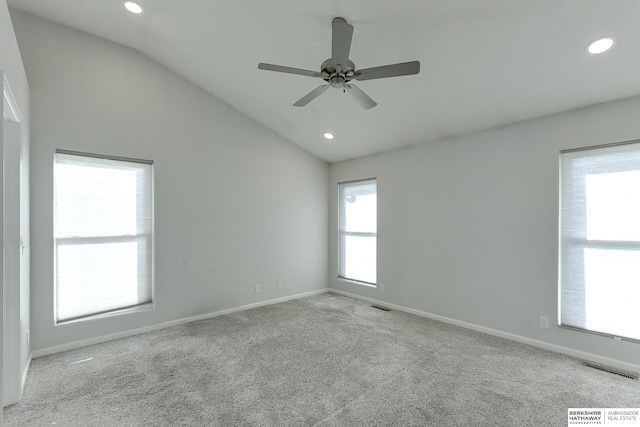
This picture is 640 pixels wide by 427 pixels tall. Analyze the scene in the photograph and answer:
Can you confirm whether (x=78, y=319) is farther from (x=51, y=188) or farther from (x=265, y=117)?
(x=265, y=117)

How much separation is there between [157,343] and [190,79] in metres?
3.30

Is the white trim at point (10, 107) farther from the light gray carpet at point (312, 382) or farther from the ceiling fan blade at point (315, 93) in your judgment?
the light gray carpet at point (312, 382)

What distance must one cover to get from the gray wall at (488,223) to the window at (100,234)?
3.36 meters

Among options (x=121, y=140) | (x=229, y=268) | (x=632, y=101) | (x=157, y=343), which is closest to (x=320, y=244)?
(x=229, y=268)

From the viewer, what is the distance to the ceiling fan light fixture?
287 cm

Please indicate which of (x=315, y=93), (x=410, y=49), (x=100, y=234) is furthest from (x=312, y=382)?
(x=410, y=49)

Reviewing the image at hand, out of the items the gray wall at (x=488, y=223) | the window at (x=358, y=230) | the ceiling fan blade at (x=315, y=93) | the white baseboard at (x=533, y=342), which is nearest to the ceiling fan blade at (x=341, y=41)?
the ceiling fan blade at (x=315, y=93)

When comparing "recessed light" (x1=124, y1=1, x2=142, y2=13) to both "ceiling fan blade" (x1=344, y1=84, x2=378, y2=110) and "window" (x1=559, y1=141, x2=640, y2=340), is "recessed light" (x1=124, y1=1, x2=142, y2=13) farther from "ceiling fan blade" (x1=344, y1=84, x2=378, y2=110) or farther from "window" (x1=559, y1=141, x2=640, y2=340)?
"window" (x1=559, y1=141, x2=640, y2=340)

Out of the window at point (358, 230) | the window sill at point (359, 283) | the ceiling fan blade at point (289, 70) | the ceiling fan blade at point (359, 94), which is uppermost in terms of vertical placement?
the ceiling fan blade at point (289, 70)

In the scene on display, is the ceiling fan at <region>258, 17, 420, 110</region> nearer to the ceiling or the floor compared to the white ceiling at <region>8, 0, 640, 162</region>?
nearer to the floor

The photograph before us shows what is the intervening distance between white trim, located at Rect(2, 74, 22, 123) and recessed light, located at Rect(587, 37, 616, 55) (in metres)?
4.12

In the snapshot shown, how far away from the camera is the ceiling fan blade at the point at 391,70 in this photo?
2.08 meters

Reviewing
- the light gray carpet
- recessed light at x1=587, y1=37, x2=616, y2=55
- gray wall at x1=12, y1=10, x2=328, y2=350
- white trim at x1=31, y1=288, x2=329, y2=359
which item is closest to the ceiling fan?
recessed light at x1=587, y1=37, x2=616, y2=55

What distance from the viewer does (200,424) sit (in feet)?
6.64
